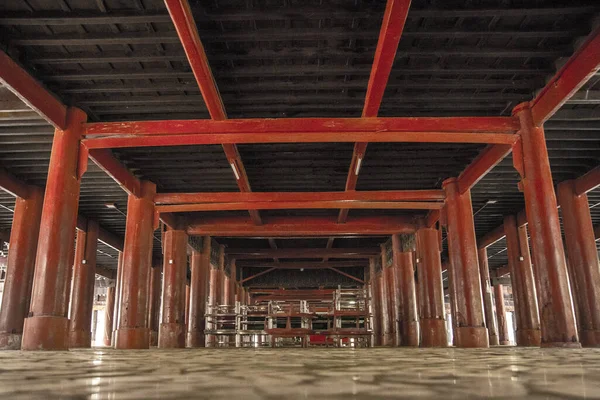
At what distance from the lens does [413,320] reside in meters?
18.0

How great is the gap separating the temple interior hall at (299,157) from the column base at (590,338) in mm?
96

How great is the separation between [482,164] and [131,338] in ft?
30.4

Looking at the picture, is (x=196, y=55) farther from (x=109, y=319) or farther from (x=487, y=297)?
(x=109, y=319)

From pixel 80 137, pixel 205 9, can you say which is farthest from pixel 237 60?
pixel 80 137

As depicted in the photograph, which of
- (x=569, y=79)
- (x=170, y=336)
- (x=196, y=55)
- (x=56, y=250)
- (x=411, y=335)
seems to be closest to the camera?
(x=196, y=55)

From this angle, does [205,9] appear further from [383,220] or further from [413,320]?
[413,320]

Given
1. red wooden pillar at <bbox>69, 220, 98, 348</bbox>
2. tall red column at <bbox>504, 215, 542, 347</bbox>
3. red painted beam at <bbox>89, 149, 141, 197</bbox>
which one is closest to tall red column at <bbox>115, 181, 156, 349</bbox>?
red painted beam at <bbox>89, 149, 141, 197</bbox>

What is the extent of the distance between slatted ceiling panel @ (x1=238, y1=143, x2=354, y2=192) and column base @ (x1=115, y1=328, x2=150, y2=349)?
4910mm

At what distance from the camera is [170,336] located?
14969 millimetres

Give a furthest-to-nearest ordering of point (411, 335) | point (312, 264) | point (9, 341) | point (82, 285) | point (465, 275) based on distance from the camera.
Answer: point (312, 264), point (411, 335), point (82, 285), point (9, 341), point (465, 275)

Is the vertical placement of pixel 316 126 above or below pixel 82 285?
above

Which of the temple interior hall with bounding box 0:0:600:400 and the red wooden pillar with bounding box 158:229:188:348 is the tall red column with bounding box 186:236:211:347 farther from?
the temple interior hall with bounding box 0:0:600:400

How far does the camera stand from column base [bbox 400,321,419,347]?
17.5m

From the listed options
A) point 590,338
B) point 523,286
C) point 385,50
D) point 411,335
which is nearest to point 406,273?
point 411,335
